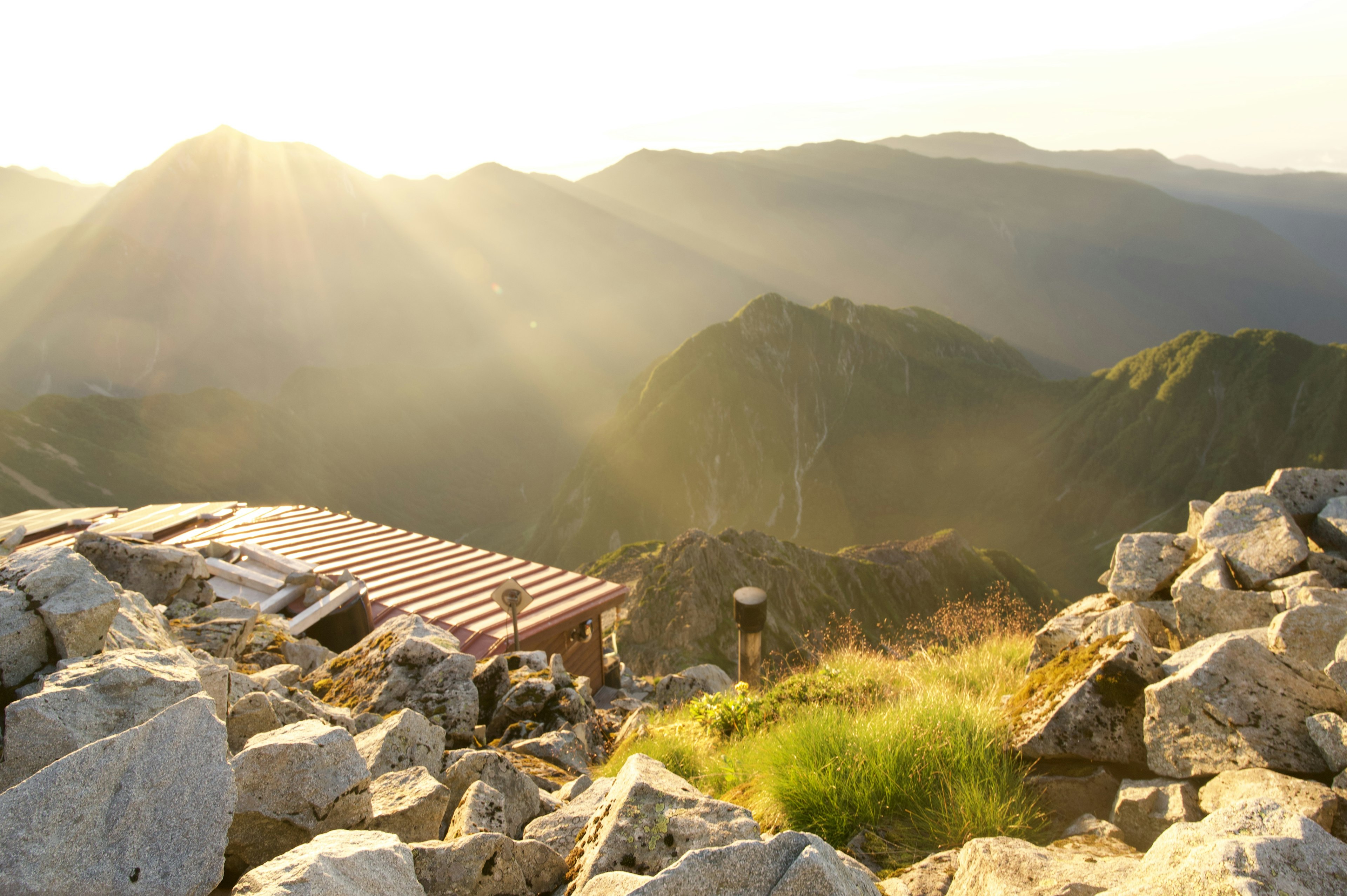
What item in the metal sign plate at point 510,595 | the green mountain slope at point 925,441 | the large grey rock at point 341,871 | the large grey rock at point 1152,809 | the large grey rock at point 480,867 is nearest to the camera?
the large grey rock at point 341,871

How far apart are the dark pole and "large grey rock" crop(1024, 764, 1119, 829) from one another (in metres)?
5.17

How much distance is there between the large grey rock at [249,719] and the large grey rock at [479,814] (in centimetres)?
141

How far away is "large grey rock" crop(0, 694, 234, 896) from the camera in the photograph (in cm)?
232

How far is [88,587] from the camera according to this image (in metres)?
4.37

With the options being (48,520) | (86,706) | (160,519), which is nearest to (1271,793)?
(86,706)

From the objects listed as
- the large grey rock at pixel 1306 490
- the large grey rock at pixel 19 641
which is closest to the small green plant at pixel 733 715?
the large grey rock at pixel 19 641

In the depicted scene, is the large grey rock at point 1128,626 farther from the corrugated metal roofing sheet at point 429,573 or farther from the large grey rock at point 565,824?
the corrugated metal roofing sheet at point 429,573

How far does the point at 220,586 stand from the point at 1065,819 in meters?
11.5

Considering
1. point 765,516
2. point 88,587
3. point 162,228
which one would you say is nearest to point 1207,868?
point 88,587

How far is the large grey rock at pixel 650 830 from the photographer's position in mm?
3053

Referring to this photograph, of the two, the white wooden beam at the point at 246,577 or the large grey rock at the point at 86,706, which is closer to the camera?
the large grey rock at the point at 86,706

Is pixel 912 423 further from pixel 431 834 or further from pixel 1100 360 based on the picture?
pixel 1100 360

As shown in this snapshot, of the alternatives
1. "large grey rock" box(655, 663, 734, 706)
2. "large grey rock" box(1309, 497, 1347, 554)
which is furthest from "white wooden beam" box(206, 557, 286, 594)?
"large grey rock" box(1309, 497, 1347, 554)

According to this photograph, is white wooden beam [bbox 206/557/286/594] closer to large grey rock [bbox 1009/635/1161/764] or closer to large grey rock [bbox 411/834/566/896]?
large grey rock [bbox 411/834/566/896]
